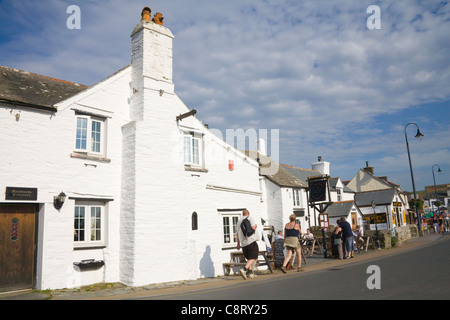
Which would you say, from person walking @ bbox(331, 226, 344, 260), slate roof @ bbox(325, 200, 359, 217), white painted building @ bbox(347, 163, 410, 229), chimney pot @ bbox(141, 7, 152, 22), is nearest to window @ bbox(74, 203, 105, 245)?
chimney pot @ bbox(141, 7, 152, 22)

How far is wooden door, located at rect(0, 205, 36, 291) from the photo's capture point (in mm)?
8820

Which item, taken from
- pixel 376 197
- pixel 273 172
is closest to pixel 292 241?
pixel 273 172

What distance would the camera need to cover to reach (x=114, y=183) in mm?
11195

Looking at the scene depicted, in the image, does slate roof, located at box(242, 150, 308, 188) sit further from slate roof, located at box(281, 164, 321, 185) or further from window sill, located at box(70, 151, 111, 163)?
window sill, located at box(70, 151, 111, 163)

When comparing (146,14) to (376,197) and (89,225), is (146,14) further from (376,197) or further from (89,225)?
(376,197)

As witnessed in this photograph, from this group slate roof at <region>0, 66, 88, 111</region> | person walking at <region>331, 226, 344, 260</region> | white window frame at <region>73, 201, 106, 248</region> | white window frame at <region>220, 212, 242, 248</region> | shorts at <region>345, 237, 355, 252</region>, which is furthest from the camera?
shorts at <region>345, 237, 355, 252</region>

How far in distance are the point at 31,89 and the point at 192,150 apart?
19.7 ft

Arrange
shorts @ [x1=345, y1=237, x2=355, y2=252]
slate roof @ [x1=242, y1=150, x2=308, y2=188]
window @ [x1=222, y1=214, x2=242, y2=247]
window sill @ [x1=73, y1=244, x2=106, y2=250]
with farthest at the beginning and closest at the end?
slate roof @ [x1=242, y1=150, x2=308, y2=188] → shorts @ [x1=345, y1=237, x2=355, y2=252] → window @ [x1=222, y1=214, x2=242, y2=247] → window sill @ [x1=73, y1=244, x2=106, y2=250]

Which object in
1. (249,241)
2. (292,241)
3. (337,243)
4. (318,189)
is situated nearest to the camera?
(249,241)

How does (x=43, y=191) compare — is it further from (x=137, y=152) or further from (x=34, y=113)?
(x=137, y=152)

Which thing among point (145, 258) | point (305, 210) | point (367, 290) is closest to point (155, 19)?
point (145, 258)

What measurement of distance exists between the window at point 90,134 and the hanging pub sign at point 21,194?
1910 millimetres

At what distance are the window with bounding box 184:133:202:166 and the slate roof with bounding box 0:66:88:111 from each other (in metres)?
4.51

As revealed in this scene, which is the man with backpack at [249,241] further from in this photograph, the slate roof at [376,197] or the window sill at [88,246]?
the slate roof at [376,197]
